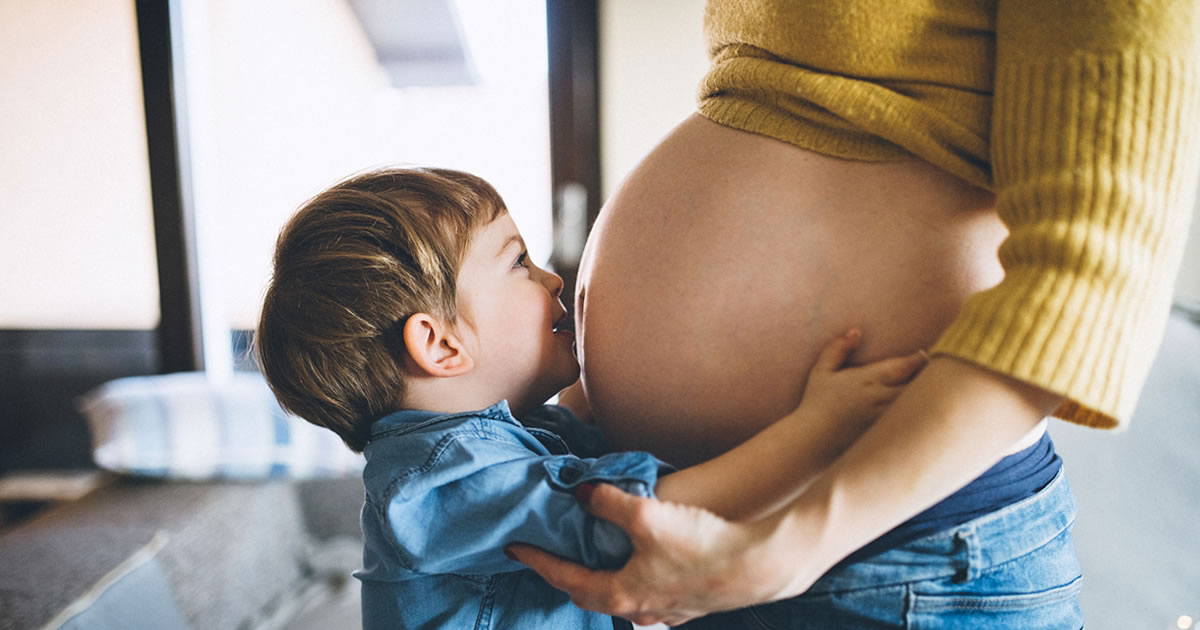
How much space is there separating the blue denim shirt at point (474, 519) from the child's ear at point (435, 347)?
50 millimetres

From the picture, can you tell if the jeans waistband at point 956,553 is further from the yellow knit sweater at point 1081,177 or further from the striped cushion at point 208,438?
the striped cushion at point 208,438

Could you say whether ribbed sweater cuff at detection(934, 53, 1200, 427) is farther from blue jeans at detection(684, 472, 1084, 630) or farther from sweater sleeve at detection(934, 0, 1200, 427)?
blue jeans at detection(684, 472, 1084, 630)

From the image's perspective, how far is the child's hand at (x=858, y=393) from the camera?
527 millimetres

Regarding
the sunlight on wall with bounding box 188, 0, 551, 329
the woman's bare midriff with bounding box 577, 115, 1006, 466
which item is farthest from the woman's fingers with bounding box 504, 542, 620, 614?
the sunlight on wall with bounding box 188, 0, 551, 329

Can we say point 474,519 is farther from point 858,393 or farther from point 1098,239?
point 1098,239

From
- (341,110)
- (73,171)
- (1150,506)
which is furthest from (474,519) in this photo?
(73,171)

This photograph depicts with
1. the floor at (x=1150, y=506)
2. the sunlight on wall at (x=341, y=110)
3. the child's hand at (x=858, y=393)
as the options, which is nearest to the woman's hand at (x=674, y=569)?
the child's hand at (x=858, y=393)

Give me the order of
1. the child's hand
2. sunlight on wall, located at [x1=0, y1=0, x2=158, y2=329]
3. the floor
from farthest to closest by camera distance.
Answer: sunlight on wall, located at [x1=0, y1=0, x2=158, y2=329]
the floor
the child's hand

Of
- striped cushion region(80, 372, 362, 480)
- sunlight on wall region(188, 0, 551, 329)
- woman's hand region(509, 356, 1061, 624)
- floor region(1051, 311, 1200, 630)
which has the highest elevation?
sunlight on wall region(188, 0, 551, 329)

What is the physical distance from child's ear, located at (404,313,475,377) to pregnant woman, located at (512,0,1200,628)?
0.13 meters

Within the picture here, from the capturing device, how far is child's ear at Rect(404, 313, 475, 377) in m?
0.70

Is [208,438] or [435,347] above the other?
[435,347]

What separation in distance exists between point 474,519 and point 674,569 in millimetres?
195

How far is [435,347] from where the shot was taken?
71 cm
